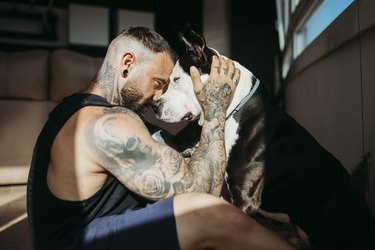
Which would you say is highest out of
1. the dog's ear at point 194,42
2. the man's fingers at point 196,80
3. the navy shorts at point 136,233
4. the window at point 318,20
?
the window at point 318,20

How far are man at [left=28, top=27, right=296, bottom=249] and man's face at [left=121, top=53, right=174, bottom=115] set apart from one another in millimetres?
198

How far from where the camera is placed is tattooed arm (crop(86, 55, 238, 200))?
1183mm

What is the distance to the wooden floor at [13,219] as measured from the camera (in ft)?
6.48

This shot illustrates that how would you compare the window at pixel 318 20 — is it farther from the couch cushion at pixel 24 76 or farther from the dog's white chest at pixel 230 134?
the couch cushion at pixel 24 76

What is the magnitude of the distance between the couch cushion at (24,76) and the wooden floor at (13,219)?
3.00 feet

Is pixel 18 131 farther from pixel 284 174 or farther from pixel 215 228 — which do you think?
pixel 215 228

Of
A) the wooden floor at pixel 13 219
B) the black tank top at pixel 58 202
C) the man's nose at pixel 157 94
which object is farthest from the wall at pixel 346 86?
the wooden floor at pixel 13 219

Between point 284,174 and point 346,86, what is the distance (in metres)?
0.78

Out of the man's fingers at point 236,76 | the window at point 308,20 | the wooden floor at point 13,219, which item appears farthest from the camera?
the window at point 308,20

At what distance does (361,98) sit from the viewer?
183 centimetres

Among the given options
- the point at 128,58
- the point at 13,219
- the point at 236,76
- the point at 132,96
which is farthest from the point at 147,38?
the point at 13,219

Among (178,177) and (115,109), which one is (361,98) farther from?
(115,109)

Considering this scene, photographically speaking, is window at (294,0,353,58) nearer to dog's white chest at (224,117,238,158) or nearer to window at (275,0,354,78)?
window at (275,0,354,78)

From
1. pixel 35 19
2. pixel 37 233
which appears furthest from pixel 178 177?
pixel 35 19
